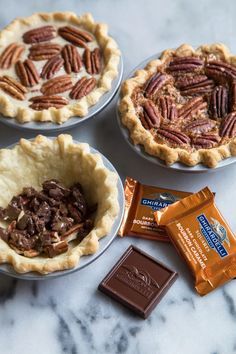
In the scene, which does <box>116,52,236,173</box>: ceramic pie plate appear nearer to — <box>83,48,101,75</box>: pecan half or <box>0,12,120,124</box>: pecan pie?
<box>0,12,120,124</box>: pecan pie

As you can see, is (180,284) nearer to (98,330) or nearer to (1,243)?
(98,330)

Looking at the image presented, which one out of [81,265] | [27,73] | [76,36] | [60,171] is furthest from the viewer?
[76,36]

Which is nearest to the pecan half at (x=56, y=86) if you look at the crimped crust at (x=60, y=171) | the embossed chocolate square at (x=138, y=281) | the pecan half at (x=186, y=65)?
the crimped crust at (x=60, y=171)

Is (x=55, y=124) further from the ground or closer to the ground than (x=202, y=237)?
further from the ground

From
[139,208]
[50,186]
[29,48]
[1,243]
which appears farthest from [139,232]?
[29,48]

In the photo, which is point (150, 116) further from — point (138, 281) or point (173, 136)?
point (138, 281)

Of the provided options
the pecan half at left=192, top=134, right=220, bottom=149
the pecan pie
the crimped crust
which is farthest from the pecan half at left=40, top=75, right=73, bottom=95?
the pecan half at left=192, top=134, right=220, bottom=149

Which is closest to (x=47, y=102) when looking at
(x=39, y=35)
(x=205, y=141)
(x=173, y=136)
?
(x=39, y=35)
